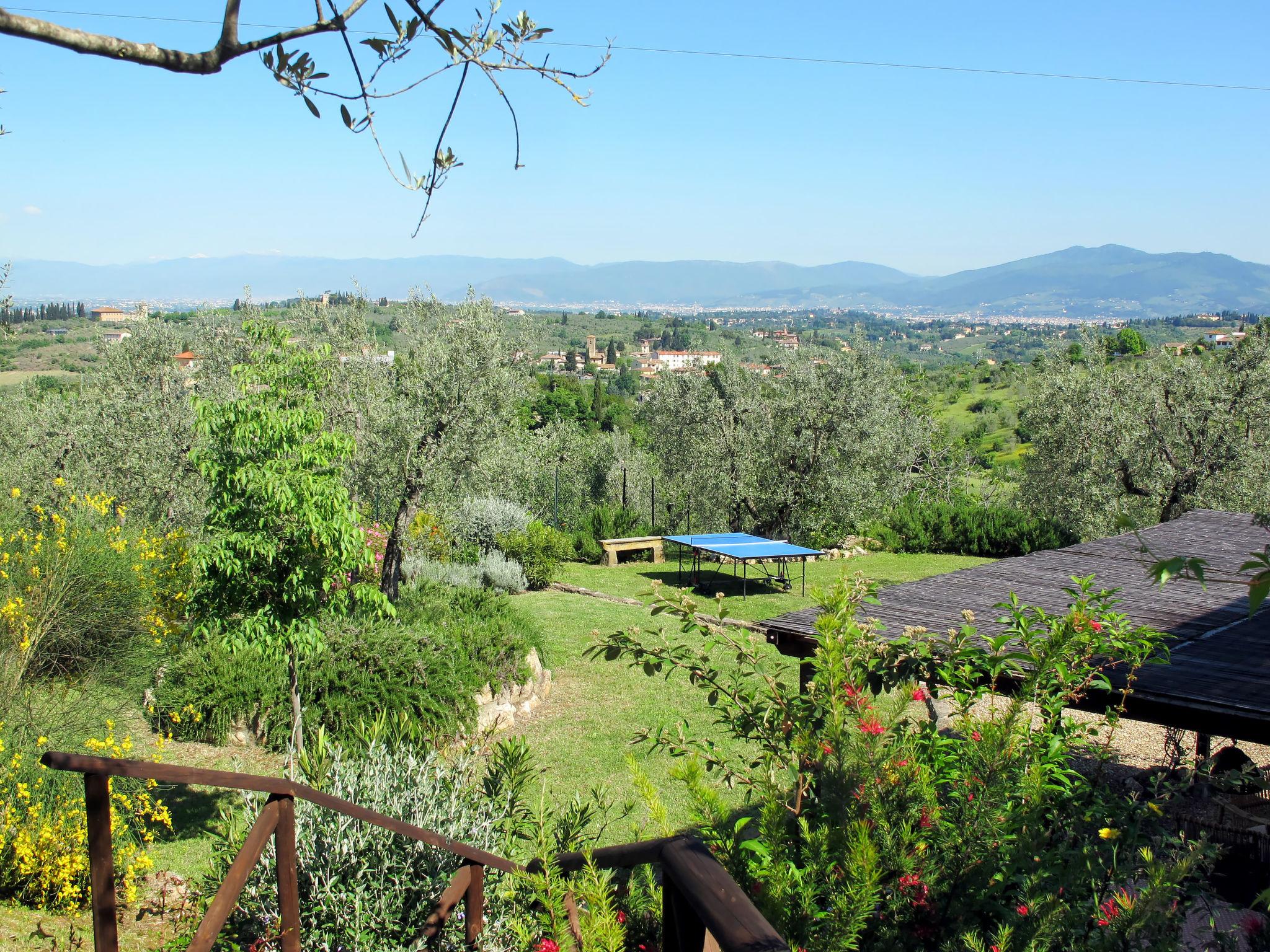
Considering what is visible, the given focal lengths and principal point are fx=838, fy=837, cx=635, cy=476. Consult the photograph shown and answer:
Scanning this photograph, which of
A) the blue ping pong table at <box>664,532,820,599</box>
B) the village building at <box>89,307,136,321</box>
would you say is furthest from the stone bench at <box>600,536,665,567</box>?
the village building at <box>89,307,136,321</box>

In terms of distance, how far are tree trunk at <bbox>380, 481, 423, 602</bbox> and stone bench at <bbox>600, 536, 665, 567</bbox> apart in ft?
21.9

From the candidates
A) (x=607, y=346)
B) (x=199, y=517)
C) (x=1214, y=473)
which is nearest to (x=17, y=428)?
(x=199, y=517)

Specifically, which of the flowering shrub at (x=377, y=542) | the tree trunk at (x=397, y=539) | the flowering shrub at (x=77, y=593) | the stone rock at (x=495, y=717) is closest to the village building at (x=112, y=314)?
the flowering shrub at (x=377, y=542)

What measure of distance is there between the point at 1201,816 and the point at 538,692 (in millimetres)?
6438

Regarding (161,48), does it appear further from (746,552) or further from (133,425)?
(133,425)

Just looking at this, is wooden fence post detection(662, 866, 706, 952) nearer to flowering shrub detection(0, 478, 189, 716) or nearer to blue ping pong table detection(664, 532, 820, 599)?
flowering shrub detection(0, 478, 189, 716)

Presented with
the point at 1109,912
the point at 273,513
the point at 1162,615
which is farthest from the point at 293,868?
the point at 1162,615

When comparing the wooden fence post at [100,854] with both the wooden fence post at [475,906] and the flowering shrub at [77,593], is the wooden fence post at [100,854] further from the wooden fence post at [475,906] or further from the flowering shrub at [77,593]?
the flowering shrub at [77,593]

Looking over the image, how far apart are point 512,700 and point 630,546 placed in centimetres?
1052

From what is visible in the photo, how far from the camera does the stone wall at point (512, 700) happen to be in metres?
8.72

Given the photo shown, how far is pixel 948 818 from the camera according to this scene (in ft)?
7.91

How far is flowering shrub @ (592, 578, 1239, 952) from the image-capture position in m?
2.06

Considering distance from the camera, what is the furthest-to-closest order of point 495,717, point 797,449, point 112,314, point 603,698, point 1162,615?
point 112,314, point 797,449, point 603,698, point 495,717, point 1162,615

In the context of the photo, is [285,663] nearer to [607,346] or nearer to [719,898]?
[719,898]
